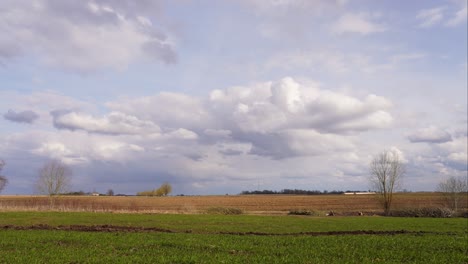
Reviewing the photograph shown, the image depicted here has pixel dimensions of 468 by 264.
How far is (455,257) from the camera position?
792 inches

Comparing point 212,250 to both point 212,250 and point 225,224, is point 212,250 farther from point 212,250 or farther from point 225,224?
point 225,224

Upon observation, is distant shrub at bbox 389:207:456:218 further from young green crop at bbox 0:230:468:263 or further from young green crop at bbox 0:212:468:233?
young green crop at bbox 0:230:468:263

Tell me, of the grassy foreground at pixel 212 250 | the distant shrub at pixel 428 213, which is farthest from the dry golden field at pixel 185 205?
the grassy foreground at pixel 212 250

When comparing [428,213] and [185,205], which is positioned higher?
[428,213]

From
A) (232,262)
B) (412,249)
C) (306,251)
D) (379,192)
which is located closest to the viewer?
(232,262)

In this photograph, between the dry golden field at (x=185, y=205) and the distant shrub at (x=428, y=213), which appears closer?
the dry golden field at (x=185, y=205)

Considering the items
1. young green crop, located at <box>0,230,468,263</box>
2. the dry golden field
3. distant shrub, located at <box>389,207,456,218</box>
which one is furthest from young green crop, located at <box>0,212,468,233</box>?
distant shrub, located at <box>389,207,456,218</box>

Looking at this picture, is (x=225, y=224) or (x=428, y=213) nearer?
(x=225, y=224)

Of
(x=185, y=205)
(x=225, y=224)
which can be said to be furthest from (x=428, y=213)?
(x=185, y=205)

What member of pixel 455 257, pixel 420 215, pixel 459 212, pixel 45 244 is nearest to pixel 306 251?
pixel 455 257

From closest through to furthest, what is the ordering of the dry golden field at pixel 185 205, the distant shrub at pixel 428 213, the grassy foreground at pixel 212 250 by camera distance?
the grassy foreground at pixel 212 250, the dry golden field at pixel 185 205, the distant shrub at pixel 428 213

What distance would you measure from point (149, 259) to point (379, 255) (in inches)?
443

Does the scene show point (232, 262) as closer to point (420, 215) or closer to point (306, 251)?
point (306, 251)

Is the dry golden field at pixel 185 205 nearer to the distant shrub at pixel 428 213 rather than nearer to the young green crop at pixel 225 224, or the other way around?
the distant shrub at pixel 428 213
